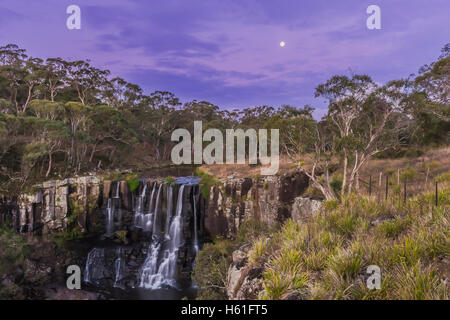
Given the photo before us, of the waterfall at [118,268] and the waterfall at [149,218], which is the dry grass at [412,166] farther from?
the waterfall at [118,268]

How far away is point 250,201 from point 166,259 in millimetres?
7455

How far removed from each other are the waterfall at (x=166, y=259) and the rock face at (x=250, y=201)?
2333mm

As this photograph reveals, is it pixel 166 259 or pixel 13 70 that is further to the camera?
pixel 13 70

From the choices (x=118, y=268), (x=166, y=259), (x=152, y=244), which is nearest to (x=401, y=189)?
(x=166, y=259)

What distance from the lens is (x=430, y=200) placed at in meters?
6.88

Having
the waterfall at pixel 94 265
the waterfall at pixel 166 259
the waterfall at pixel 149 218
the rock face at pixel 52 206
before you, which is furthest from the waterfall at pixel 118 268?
the rock face at pixel 52 206

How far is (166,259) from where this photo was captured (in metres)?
17.0

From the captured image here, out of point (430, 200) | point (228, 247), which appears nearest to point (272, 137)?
point (228, 247)

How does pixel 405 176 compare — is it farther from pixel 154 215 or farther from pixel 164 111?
pixel 164 111

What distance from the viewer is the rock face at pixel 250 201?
1677 cm

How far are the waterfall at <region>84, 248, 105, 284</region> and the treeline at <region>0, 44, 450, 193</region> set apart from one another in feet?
31.9

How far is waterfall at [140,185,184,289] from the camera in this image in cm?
1577

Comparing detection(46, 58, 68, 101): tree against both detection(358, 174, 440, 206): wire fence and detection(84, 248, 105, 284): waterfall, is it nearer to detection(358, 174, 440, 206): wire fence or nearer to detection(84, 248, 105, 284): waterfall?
detection(84, 248, 105, 284): waterfall

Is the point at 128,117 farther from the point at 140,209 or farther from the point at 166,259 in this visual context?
the point at 166,259
